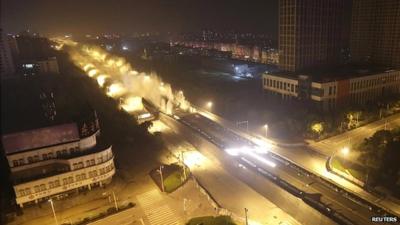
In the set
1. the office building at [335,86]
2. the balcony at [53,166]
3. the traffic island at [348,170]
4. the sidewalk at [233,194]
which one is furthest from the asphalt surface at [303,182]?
the balcony at [53,166]

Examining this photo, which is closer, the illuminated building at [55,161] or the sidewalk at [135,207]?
the sidewalk at [135,207]

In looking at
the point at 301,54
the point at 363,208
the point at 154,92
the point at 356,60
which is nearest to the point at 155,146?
the point at 363,208

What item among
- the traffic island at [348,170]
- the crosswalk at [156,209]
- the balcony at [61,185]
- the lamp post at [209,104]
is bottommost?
the crosswalk at [156,209]

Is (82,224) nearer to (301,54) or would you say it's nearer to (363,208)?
(363,208)

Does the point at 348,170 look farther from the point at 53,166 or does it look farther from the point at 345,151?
the point at 53,166

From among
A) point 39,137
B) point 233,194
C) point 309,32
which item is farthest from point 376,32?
point 39,137

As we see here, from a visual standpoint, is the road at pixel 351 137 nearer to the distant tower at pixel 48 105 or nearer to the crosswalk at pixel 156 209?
the crosswalk at pixel 156 209
